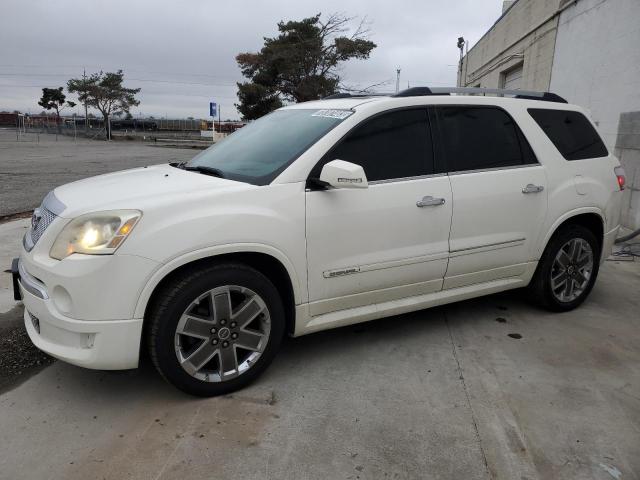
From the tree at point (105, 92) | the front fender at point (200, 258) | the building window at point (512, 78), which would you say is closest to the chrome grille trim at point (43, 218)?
the front fender at point (200, 258)

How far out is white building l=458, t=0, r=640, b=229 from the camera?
7.33 meters

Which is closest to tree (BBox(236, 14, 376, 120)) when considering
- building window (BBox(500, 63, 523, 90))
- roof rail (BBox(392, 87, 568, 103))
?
building window (BBox(500, 63, 523, 90))

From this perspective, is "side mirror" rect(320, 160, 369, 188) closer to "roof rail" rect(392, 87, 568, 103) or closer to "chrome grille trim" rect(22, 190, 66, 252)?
"roof rail" rect(392, 87, 568, 103)

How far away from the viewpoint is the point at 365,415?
9.14 feet

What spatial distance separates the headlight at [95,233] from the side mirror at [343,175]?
3.43 ft

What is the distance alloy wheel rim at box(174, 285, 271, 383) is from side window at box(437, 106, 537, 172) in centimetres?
171

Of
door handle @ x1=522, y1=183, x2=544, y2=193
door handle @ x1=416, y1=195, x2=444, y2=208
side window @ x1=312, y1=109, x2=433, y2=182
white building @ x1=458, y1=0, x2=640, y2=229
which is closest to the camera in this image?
side window @ x1=312, y1=109, x2=433, y2=182

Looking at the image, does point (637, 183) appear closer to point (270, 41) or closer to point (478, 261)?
point (478, 261)

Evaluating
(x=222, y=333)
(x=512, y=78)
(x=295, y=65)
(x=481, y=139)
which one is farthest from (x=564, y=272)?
(x=295, y=65)

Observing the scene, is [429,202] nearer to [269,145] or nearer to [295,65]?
[269,145]

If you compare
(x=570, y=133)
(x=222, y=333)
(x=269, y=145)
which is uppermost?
(x=570, y=133)

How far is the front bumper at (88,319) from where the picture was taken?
253cm

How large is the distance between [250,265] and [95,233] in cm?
86

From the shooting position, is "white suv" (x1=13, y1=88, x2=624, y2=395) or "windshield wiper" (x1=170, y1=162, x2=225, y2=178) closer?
"white suv" (x1=13, y1=88, x2=624, y2=395)
